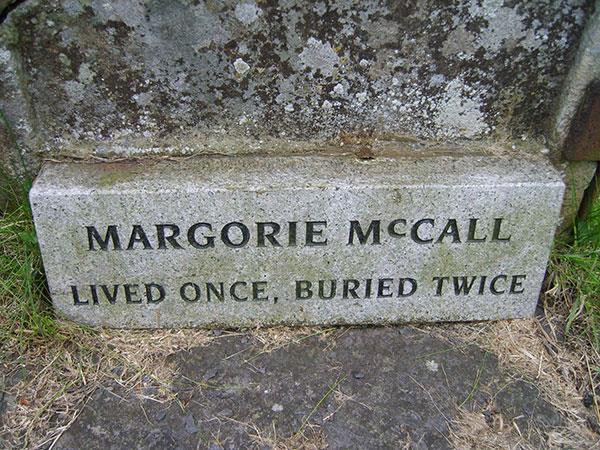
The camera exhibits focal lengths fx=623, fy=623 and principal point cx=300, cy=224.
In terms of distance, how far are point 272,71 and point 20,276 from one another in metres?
1.13

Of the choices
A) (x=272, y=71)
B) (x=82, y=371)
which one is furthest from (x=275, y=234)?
(x=82, y=371)

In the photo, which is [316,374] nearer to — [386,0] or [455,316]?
[455,316]

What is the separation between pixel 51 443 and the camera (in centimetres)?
188

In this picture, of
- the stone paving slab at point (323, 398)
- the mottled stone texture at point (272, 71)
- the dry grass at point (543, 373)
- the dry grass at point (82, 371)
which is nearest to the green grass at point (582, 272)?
the dry grass at point (543, 373)

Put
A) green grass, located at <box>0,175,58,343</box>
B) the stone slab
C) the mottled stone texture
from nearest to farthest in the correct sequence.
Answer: the mottled stone texture, the stone slab, green grass, located at <box>0,175,58,343</box>

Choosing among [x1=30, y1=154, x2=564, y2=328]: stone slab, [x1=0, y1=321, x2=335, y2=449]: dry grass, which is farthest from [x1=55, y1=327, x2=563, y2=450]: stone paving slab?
[x1=30, y1=154, x2=564, y2=328]: stone slab

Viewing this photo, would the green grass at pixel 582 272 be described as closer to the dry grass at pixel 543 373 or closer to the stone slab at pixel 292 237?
the dry grass at pixel 543 373

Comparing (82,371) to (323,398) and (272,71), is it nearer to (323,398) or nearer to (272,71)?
(323,398)

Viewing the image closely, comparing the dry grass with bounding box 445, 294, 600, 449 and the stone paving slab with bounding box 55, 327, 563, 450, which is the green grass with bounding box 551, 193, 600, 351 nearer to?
the dry grass with bounding box 445, 294, 600, 449

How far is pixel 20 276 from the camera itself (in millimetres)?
2172

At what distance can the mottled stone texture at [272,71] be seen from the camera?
6.00 feet

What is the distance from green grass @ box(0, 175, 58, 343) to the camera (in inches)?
83.7

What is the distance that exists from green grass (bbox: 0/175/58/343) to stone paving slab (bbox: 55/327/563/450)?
0.36 m

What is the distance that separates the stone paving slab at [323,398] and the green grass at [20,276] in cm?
36
